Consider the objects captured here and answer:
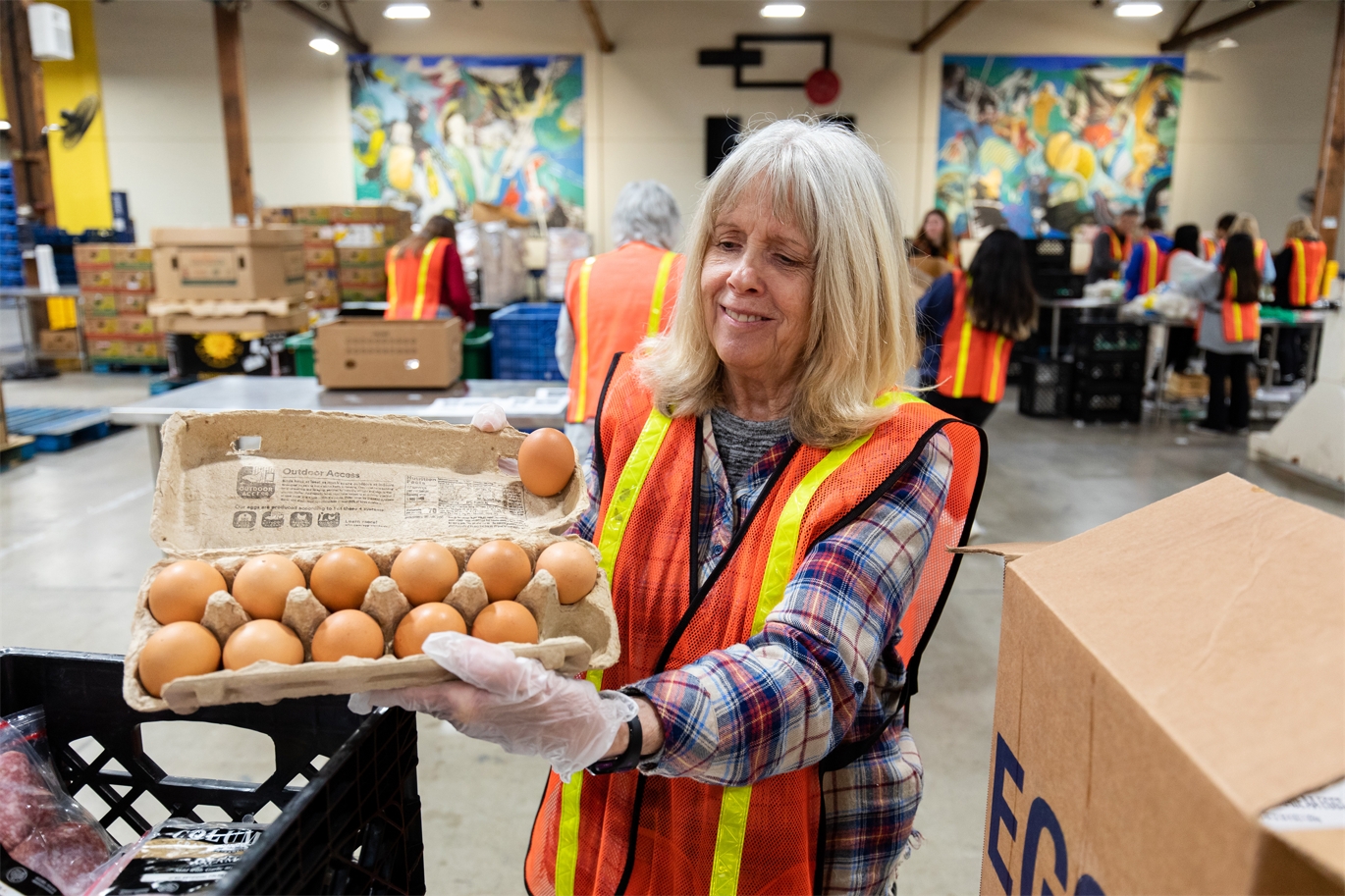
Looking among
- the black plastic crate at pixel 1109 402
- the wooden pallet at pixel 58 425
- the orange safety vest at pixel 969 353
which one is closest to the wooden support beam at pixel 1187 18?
the black plastic crate at pixel 1109 402

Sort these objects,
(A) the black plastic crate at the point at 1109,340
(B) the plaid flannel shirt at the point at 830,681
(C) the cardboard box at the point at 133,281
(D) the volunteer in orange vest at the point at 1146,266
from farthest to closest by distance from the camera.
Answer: (C) the cardboard box at the point at 133,281, (D) the volunteer in orange vest at the point at 1146,266, (A) the black plastic crate at the point at 1109,340, (B) the plaid flannel shirt at the point at 830,681

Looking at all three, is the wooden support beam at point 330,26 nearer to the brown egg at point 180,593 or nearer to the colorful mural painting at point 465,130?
the colorful mural painting at point 465,130

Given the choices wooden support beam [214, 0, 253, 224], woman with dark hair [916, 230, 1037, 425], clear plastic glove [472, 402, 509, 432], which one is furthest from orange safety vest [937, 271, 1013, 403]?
wooden support beam [214, 0, 253, 224]

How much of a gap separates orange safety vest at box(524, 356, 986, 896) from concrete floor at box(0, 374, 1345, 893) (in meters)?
1.23

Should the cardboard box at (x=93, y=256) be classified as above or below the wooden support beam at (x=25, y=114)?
below

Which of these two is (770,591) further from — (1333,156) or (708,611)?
(1333,156)

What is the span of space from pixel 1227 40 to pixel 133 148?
45.0ft

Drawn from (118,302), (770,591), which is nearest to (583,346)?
(770,591)

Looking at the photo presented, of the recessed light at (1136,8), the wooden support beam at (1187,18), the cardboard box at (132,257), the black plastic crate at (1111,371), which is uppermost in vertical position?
the wooden support beam at (1187,18)

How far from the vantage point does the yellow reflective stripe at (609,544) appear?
130cm

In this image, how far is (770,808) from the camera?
1.19 m

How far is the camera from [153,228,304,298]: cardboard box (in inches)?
198

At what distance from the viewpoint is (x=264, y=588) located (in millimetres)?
1007

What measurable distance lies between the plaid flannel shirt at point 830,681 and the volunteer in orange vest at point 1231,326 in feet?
22.8
